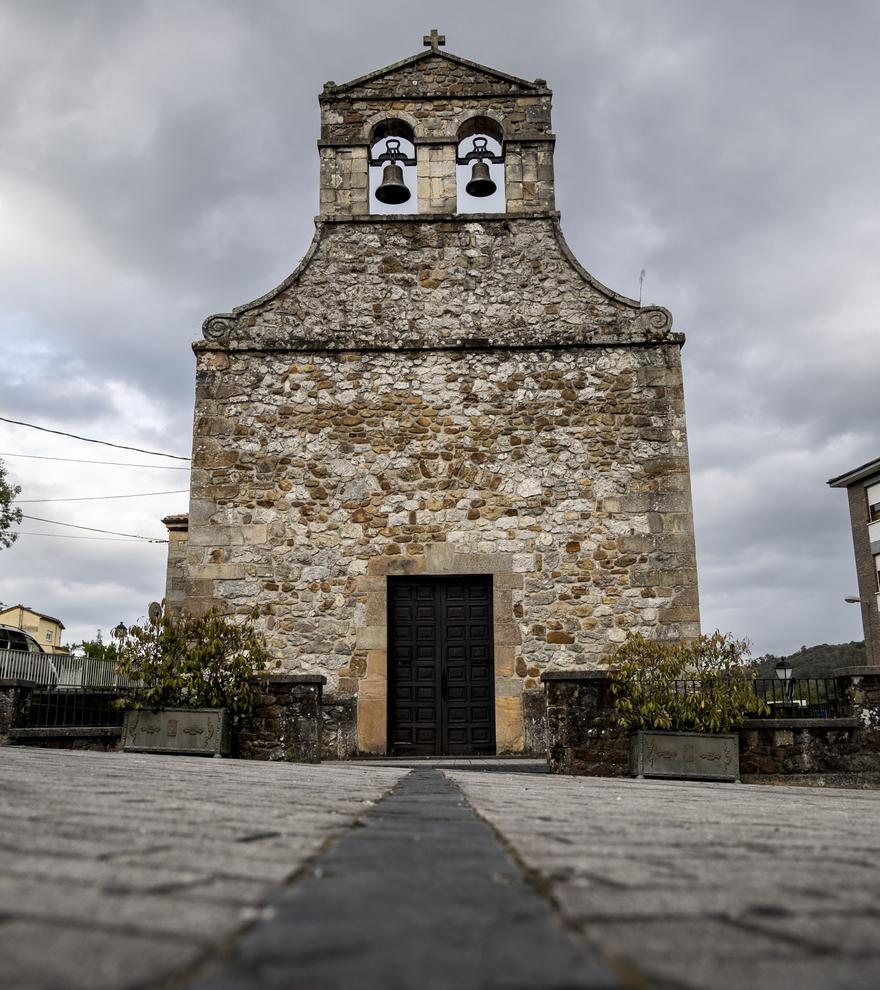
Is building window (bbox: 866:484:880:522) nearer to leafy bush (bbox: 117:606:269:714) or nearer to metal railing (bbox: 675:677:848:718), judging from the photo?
metal railing (bbox: 675:677:848:718)

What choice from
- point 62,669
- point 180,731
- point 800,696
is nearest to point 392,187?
point 180,731

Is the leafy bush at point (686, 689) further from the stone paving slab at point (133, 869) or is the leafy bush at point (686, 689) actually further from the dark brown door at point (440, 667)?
the stone paving slab at point (133, 869)

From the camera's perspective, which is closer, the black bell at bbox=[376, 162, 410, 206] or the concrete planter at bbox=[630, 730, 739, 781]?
the concrete planter at bbox=[630, 730, 739, 781]

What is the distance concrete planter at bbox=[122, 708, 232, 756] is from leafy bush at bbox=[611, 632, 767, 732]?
3627mm

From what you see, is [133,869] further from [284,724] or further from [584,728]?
[284,724]

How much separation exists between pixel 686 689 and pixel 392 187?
7.82 m

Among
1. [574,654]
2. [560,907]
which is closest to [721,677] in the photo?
[574,654]

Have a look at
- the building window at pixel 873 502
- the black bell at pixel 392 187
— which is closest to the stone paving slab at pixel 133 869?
the black bell at pixel 392 187

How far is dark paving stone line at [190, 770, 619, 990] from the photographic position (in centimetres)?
96

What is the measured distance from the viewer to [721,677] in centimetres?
799

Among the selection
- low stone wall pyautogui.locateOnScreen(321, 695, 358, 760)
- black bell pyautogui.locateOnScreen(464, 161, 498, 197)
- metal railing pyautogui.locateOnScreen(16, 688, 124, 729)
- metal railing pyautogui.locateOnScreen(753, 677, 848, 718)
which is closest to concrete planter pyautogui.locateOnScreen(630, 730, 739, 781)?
metal railing pyautogui.locateOnScreen(753, 677, 848, 718)

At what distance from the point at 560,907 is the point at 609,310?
11.1 metres

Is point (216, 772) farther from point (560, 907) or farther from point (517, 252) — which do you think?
point (517, 252)

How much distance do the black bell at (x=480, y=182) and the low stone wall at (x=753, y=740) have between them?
7158mm
